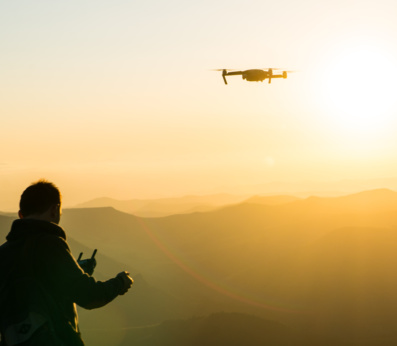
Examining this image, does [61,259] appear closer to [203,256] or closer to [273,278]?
[273,278]

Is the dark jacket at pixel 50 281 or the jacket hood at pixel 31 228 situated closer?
the dark jacket at pixel 50 281

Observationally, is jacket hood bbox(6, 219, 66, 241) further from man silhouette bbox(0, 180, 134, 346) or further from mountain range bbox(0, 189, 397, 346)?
mountain range bbox(0, 189, 397, 346)

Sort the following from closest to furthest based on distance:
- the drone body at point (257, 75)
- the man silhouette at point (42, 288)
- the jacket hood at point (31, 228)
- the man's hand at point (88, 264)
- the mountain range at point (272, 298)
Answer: the man silhouette at point (42, 288) < the jacket hood at point (31, 228) < the man's hand at point (88, 264) < the drone body at point (257, 75) < the mountain range at point (272, 298)

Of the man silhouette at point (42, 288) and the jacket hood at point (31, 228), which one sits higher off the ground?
the jacket hood at point (31, 228)

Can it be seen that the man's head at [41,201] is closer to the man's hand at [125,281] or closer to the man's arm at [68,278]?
the man's arm at [68,278]

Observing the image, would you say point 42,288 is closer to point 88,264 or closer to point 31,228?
point 31,228

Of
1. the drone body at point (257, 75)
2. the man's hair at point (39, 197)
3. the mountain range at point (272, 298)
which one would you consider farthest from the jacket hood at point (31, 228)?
the mountain range at point (272, 298)

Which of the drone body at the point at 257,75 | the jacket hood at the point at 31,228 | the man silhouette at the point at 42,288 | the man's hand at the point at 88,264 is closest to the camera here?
the man silhouette at the point at 42,288

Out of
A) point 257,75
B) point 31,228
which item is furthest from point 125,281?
point 257,75

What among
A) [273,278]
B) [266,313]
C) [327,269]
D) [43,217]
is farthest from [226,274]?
[43,217]
